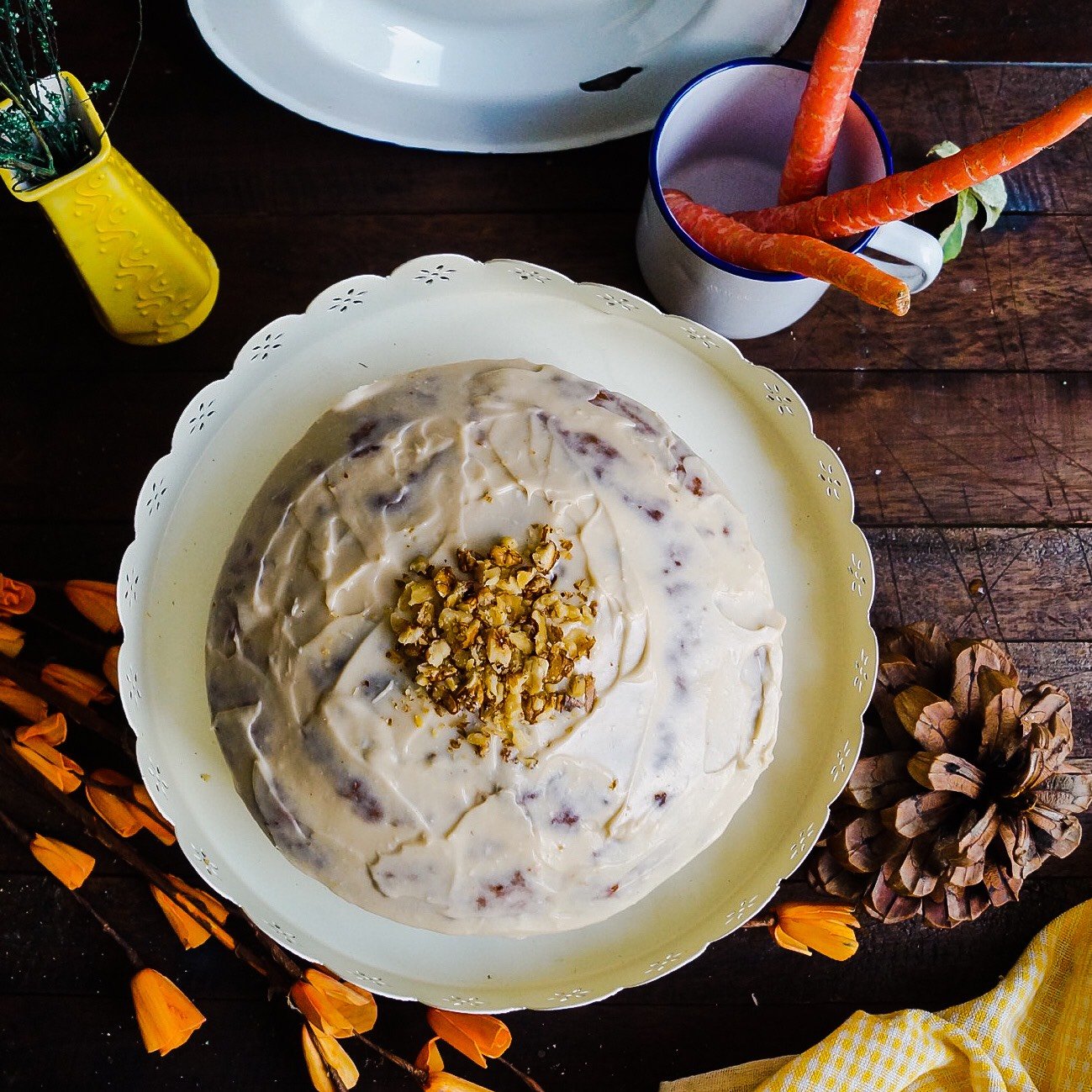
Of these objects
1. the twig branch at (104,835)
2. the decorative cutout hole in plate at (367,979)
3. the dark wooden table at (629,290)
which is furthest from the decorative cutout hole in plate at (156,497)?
the decorative cutout hole in plate at (367,979)

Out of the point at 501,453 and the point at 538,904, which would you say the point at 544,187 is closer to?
the point at 501,453

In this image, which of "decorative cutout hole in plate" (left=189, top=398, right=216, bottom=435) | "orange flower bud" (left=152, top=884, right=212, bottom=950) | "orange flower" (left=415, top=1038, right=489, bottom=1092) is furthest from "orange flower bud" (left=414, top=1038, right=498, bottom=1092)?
"decorative cutout hole in plate" (left=189, top=398, right=216, bottom=435)

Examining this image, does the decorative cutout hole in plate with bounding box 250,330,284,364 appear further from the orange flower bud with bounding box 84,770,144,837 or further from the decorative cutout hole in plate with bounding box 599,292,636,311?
Answer: the orange flower bud with bounding box 84,770,144,837

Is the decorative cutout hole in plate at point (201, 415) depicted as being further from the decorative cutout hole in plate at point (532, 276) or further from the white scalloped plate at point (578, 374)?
the decorative cutout hole in plate at point (532, 276)

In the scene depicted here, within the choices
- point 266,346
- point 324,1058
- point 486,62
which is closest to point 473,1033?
point 324,1058

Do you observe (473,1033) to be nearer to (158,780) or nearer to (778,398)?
(158,780)
